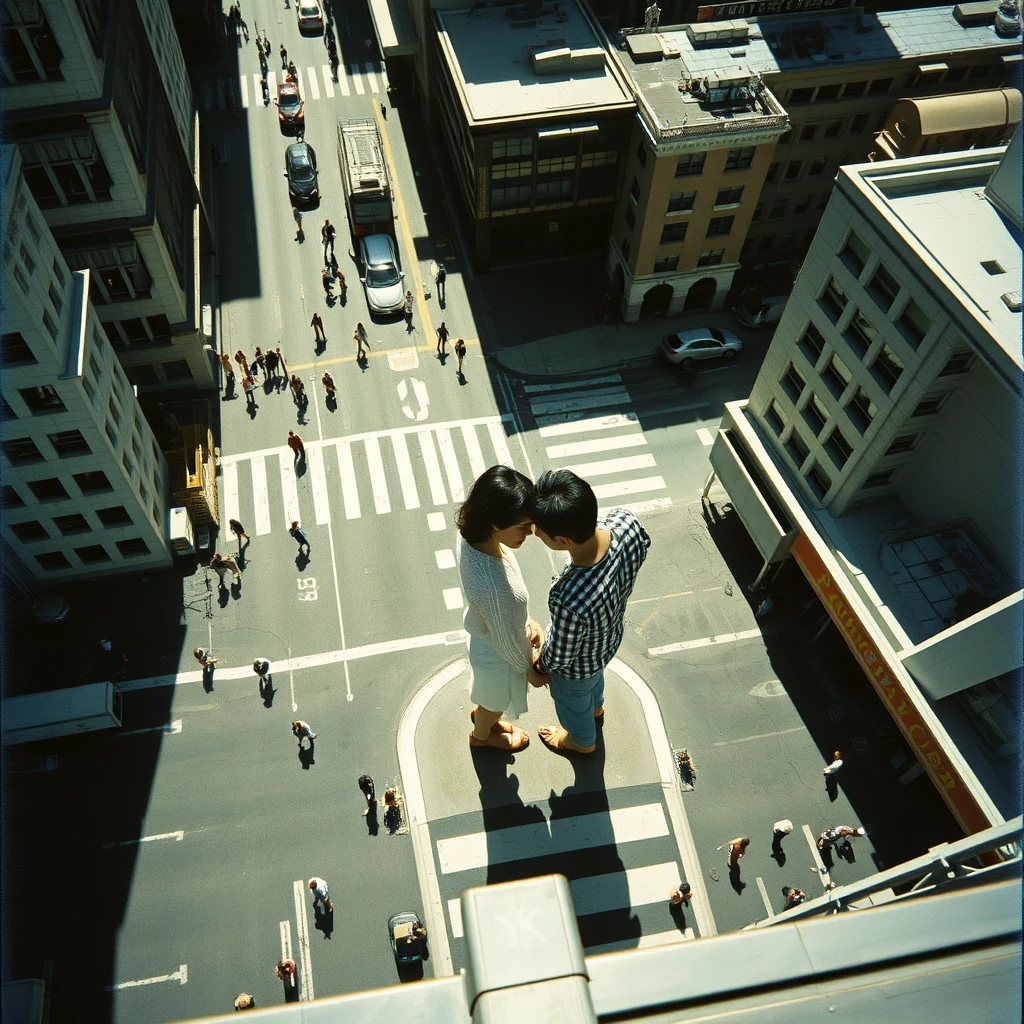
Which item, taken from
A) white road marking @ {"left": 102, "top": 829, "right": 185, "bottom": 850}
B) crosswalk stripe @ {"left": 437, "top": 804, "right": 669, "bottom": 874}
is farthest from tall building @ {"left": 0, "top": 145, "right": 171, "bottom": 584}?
crosswalk stripe @ {"left": 437, "top": 804, "right": 669, "bottom": 874}

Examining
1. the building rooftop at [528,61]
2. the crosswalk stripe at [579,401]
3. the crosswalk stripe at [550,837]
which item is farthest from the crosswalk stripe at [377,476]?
the building rooftop at [528,61]

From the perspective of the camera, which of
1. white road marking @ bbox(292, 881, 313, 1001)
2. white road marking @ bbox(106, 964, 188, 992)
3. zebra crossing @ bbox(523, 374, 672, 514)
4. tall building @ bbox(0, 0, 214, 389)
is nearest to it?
white road marking @ bbox(106, 964, 188, 992)

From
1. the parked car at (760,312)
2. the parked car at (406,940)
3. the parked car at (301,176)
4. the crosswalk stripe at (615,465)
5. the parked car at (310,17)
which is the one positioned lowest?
the parked car at (406,940)

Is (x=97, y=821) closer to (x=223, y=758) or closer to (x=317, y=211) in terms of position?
(x=223, y=758)

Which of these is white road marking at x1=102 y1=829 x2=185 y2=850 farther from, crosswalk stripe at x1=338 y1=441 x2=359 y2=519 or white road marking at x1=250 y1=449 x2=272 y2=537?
crosswalk stripe at x1=338 y1=441 x2=359 y2=519

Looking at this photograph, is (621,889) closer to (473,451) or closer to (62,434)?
(473,451)

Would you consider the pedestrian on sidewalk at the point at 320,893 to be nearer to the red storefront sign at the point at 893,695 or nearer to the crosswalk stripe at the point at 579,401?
the red storefront sign at the point at 893,695

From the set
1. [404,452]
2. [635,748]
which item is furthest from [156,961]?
[404,452]
